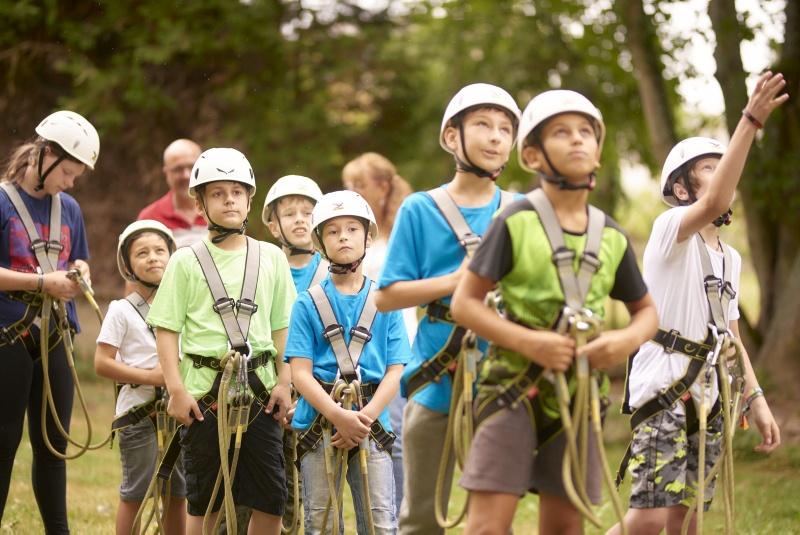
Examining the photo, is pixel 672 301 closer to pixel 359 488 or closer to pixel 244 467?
pixel 359 488

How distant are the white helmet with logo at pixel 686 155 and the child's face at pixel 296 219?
219cm

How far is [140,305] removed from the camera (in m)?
4.78

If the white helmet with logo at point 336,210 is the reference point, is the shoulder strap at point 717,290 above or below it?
below

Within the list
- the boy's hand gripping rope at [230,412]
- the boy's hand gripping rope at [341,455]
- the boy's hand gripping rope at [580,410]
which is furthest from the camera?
the boy's hand gripping rope at [230,412]

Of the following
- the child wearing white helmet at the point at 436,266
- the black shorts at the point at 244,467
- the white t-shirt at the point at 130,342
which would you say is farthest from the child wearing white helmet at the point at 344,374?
the white t-shirt at the point at 130,342

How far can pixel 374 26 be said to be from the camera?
553 inches

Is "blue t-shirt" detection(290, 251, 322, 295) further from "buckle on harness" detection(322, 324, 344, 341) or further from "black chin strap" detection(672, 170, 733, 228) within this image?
"black chin strap" detection(672, 170, 733, 228)

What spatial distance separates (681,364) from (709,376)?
0.14 meters

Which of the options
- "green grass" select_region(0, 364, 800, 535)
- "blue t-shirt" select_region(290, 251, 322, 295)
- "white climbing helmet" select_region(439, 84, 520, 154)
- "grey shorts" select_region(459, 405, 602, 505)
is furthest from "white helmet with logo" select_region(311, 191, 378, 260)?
"green grass" select_region(0, 364, 800, 535)

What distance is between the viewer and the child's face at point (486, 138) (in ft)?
10.4

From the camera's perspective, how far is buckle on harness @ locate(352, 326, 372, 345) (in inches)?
153

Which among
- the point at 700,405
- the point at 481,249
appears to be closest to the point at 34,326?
the point at 481,249

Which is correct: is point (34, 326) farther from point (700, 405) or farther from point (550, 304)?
point (700, 405)

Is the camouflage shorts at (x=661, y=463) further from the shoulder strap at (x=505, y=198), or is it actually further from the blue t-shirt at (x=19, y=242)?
the blue t-shirt at (x=19, y=242)
